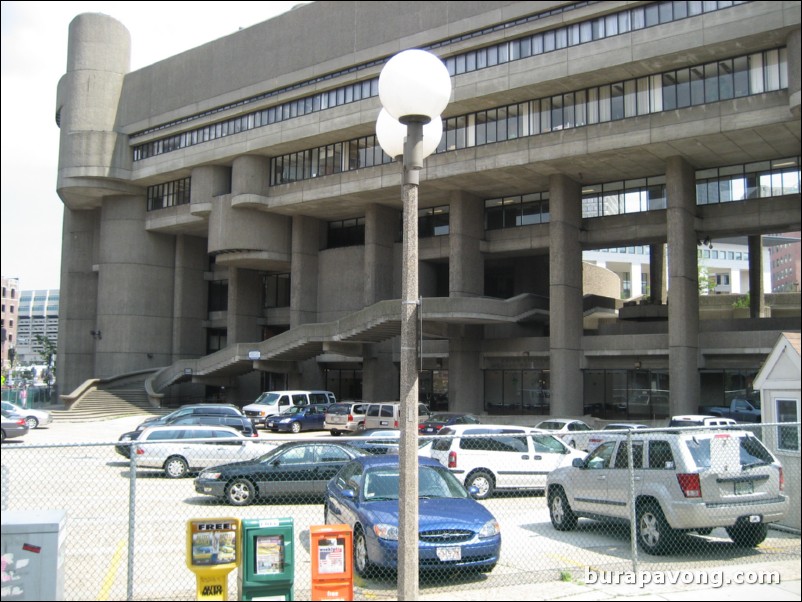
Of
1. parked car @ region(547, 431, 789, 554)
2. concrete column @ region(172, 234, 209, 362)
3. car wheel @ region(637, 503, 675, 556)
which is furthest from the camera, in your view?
concrete column @ region(172, 234, 209, 362)

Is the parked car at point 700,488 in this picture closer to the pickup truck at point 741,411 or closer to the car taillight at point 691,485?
the car taillight at point 691,485

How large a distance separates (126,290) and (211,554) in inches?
2181

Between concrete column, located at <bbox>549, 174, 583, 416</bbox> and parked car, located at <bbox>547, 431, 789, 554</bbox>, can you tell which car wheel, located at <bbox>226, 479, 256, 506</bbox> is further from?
concrete column, located at <bbox>549, 174, 583, 416</bbox>

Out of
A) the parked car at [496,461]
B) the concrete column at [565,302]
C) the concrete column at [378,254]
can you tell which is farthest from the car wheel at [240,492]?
the concrete column at [378,254]

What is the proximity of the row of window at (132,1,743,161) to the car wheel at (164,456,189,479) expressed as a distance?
27395 mm

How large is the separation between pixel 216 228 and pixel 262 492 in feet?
127

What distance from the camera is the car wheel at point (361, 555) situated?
31.9 ft

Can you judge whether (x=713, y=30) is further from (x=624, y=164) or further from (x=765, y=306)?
(x=765, y=306)

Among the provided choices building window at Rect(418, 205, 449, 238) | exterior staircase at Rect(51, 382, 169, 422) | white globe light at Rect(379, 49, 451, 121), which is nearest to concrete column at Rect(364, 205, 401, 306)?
building window at Rect(418, 205, 449, 238)

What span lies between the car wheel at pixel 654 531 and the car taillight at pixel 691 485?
571 millimetres

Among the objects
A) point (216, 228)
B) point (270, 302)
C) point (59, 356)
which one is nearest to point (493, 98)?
point (216, 228)

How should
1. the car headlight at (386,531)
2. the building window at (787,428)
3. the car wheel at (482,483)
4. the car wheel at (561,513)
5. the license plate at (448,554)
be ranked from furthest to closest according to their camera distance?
the car wheel at (482,483) < the car wheel at (561,513) < the building window at (787,428) < the car headlight at (386,531) < the license plate at (448,554)

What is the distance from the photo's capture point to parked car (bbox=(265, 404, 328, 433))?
3797 centimetres

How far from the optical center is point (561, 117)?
1539 inches
